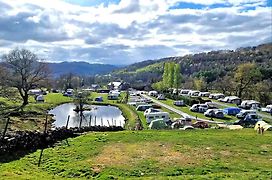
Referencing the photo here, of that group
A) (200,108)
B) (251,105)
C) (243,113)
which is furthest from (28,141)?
(251,105)

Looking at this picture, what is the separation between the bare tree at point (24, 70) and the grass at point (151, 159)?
2146 inches

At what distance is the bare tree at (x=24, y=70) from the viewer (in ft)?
261

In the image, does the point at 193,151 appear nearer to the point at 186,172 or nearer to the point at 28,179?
the point at 186,172

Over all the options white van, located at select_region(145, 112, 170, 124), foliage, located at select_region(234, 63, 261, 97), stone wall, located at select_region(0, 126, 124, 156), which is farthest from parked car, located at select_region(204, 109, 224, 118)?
stone wall, located at select_region(0, 126, 124, 156)

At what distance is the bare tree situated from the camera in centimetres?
7950

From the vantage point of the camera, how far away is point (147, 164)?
20844mm

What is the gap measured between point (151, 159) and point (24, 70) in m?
66.5

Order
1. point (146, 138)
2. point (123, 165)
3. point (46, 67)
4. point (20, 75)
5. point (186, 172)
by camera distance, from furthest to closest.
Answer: point (46, 67) → point (20, 75) → point (146, 138) → point (123, 165) → point (186, 172)

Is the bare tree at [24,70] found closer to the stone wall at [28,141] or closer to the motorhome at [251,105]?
the motorhome at [251,105]

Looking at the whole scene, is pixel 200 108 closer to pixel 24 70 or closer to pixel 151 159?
pixel 24 70

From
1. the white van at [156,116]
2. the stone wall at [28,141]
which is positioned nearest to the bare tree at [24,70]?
the white van at [156,116]

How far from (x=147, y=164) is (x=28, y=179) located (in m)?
6.85

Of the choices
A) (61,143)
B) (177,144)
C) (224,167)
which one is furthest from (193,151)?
(61,143)

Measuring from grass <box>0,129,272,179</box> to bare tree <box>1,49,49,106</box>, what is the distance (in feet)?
179
